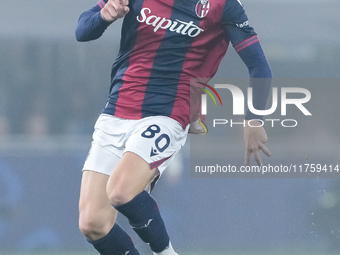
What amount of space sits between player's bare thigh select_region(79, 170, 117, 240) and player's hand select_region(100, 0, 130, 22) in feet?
2.38

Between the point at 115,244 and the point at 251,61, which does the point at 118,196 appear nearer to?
the point at 115,244

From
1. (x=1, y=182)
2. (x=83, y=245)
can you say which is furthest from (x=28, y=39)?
(x=83, y=245)

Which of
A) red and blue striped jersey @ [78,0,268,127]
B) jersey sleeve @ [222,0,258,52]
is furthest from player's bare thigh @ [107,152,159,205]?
jersey sleeve @ [222,0,258,52]

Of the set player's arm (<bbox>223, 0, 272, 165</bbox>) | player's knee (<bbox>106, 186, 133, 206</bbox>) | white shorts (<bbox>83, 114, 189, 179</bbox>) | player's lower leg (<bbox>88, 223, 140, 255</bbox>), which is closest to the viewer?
player's knee (<bbox>106, 186, 133, 206</bbox>)

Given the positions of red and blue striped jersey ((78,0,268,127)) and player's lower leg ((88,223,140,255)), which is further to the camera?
red and blue striped jersey ((78,0,268,127))

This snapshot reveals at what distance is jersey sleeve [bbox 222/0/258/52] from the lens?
3410 mm

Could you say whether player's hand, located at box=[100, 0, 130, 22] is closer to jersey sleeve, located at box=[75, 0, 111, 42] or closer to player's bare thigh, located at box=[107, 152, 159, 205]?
jersey sleeve, located at box=[75, 0, 111, 42]

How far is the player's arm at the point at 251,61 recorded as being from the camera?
3412mm

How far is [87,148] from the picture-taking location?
15.4 feet

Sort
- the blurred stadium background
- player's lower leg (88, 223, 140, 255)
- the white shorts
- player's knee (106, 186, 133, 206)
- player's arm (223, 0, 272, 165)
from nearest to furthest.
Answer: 1. player's knee (106, 186, 133, 206)
2. the white shorts
3. player's lower leg (88, 223, 140, 255)
4. player's arm (223, 0, 272, 165)
5. the blurred stadium background

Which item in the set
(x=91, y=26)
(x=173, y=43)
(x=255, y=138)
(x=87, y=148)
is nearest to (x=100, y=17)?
(x=91, y=26)

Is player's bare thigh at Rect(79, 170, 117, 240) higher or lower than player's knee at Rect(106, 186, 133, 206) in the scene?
lower

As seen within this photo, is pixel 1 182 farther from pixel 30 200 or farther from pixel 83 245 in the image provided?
pixel 83 245

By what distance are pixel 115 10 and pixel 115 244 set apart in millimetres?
1050
